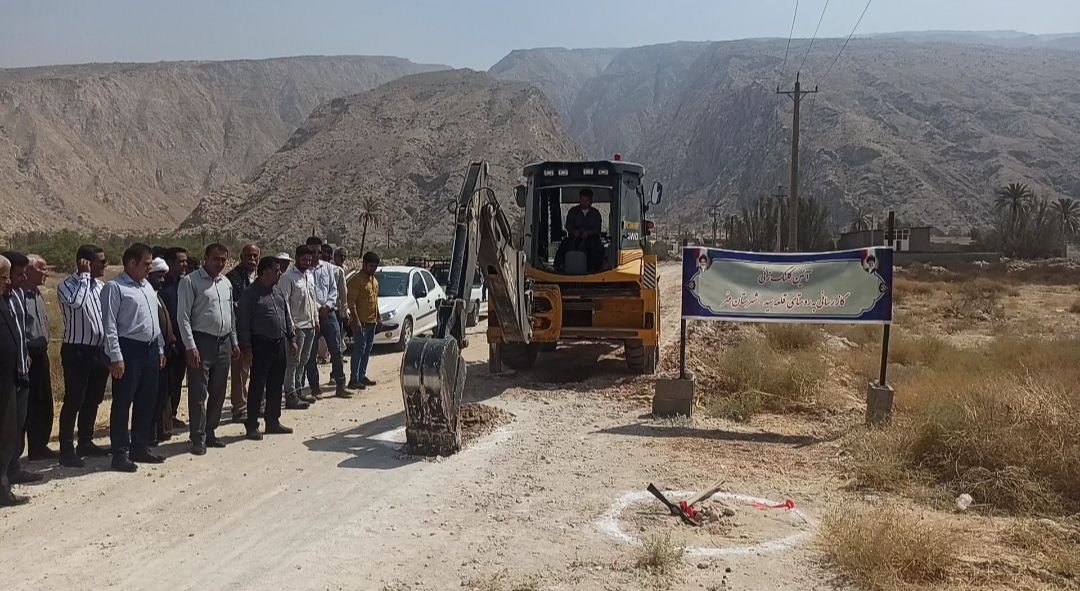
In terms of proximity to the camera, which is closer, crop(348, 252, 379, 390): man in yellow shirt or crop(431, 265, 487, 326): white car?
crop(348, 252, 379, 390): man in yellow shirt

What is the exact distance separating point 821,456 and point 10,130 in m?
97.7

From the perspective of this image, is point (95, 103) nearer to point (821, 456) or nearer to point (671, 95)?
point (821, 456)

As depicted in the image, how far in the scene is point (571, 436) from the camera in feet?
27.4

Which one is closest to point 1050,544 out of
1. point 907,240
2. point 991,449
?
point 991,449

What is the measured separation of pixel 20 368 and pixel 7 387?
190mm

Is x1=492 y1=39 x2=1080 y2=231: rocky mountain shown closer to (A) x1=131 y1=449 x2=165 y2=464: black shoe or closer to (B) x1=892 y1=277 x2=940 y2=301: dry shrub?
(B) x1=892 y1=277 x2=940 y2=301: dry shrub

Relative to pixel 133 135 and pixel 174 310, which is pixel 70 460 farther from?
pixel 133 135

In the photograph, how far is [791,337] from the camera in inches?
575

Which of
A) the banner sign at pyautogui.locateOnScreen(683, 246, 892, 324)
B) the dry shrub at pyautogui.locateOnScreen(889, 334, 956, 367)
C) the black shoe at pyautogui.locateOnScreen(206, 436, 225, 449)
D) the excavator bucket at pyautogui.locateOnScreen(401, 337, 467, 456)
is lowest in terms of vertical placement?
the dry shrub at pyautogui.locateOnScreen(889, 334, 956, 367)

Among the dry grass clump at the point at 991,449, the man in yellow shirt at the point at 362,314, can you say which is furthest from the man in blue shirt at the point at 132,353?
the dry grass clump at the point at 991,449

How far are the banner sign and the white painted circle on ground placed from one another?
3.20m

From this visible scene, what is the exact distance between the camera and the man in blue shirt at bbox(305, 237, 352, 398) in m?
9.92

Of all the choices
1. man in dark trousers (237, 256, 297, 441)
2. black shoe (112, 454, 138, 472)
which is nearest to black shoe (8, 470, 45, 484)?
black shoe (112, 454, 138, 472)

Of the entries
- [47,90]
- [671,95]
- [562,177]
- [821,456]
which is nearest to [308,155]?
[47,90]
